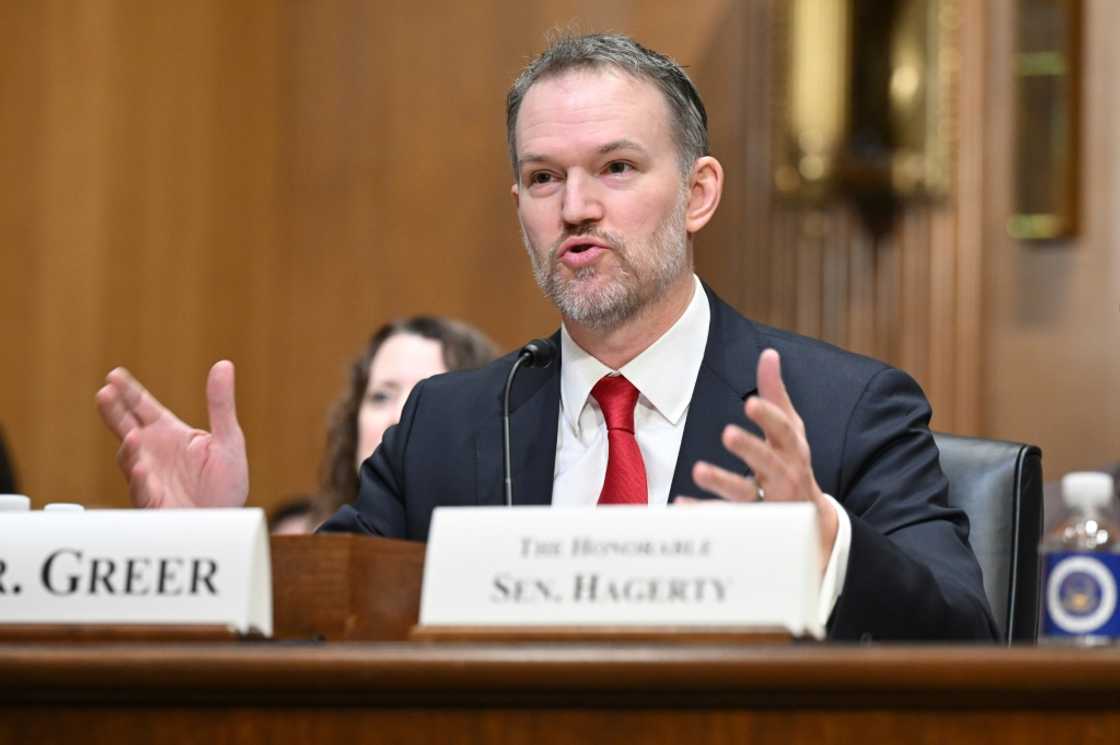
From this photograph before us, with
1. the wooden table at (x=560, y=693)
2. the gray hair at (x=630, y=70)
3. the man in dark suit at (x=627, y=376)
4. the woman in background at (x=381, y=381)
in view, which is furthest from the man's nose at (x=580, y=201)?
the woman in background at (x=381, y=381)

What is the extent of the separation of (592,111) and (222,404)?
28.3 inches

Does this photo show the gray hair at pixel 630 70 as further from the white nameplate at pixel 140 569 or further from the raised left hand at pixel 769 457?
the white nameplate at pixel 140 569

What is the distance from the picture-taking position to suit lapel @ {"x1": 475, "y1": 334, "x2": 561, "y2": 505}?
232 centimetres

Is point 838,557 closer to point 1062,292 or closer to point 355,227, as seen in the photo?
point 1062,292

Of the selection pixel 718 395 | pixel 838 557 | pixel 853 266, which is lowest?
pixel 838 557

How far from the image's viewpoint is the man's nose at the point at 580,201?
233cm

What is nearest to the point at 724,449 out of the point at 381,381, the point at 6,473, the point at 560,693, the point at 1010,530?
the point at 1010,530

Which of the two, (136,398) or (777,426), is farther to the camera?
(136,398)

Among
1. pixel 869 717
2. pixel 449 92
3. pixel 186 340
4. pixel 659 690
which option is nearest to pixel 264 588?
pixel 659 690

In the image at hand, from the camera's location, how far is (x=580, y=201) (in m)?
2.34

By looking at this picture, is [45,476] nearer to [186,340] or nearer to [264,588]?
[186,340]

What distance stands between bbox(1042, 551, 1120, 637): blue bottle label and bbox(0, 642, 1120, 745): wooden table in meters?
0.77

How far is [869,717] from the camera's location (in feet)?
4.20

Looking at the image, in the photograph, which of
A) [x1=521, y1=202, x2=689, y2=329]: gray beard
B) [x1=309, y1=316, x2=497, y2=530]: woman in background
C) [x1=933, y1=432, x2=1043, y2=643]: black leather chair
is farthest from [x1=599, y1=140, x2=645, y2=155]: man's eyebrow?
[x1=309, y1=316, x2=497, y2=530]: woman in background
